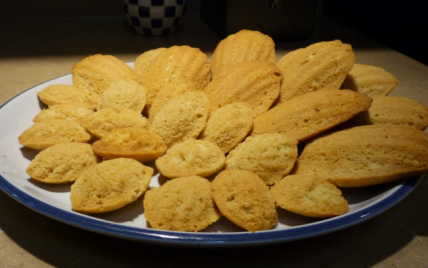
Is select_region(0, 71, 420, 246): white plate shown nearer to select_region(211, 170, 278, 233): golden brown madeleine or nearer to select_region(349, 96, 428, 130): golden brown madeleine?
select_region(211, 170, 278, 233): golden brown madeleine

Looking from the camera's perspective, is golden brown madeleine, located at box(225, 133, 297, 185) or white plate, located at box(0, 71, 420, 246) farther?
golden brown madeleine, located at box(225, 133, 297, 185)

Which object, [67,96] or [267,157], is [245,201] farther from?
[67,96]

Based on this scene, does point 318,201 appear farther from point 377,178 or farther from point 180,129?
point 180,129

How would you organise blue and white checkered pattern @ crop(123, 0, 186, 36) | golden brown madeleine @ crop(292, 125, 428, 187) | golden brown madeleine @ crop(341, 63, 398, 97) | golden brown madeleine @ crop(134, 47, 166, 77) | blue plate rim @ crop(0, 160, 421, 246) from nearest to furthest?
1. blue plate rim @ crop(0, 160, 421, 246)
2. golden brown madeleine @ crop(292, 125, 428, 187)
3. golden brown madeleine @ crop(341, 63, 398, 97)
4. golden brown madeleine @ crop(134, 47, 166, 77)
5. blue and white checkered pattern @ crop(123, 0, 186, 36)

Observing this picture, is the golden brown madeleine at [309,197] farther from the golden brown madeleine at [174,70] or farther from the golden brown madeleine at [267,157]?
Answer: the golden brown madeleine at [174,70]

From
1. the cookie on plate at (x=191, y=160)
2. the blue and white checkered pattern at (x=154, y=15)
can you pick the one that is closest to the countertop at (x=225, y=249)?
the cookie on plate at (x=191, y=160)

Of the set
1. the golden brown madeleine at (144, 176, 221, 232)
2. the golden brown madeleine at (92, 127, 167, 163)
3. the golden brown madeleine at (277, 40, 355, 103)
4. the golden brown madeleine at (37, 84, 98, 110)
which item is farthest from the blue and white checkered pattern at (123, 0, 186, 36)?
the golden brown madeleine at (144, 176, 221, 232)

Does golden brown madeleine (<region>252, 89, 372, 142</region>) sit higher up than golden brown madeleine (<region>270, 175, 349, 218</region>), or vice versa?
golden brown madeleine (<region>252, 89, 372, 142</region>)

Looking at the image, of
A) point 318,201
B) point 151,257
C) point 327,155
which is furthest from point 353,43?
point 151,257
